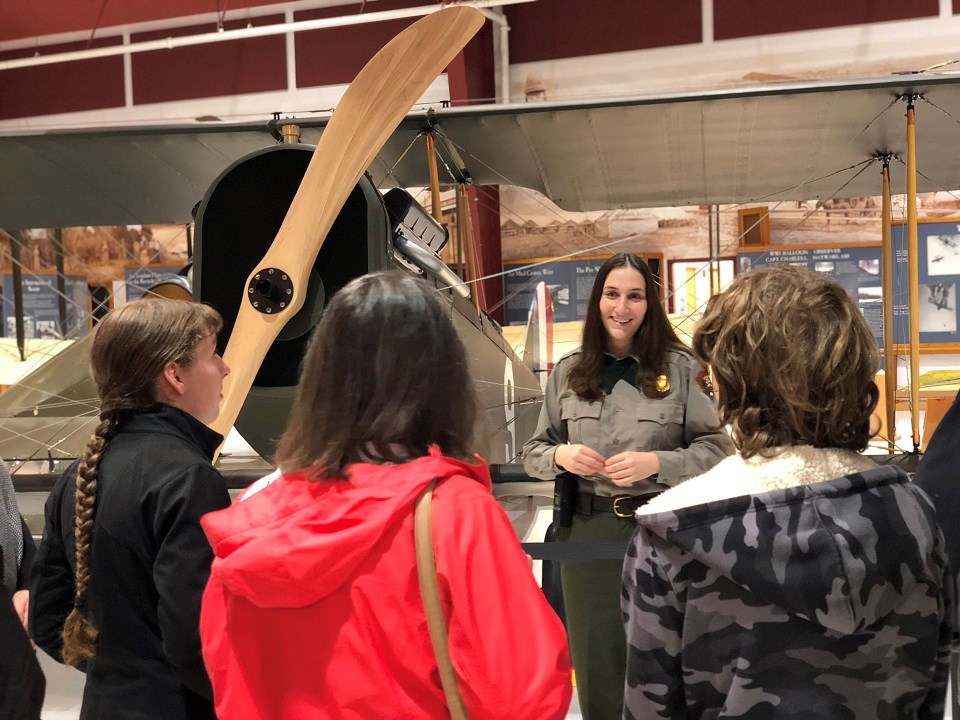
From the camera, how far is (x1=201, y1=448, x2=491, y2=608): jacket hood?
96 centimetres

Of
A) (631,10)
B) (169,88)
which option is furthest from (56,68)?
(631,10)

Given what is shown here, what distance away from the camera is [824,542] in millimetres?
959

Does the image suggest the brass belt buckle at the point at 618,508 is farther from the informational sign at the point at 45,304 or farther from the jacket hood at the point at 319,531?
the informational sign at the point at 45,304

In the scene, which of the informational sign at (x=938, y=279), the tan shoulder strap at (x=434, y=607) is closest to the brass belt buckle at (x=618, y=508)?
the tan shoulder strap at (x=434, y=607)

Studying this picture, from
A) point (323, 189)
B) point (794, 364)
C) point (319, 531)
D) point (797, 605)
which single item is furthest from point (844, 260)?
point (319, 531)

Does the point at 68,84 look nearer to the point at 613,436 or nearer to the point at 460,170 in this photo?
the point at 460,170

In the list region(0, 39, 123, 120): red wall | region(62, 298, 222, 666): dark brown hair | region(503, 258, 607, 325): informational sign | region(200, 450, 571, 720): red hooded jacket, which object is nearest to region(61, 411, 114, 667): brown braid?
region(62, 298, 222, 666): dark brown hair

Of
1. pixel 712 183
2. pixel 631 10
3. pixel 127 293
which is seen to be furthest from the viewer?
pixel 127 293

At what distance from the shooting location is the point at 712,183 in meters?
4.97

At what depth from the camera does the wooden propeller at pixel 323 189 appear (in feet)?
9.04

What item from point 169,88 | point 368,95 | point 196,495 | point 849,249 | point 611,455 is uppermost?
point 169,88

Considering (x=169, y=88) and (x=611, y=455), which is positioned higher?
(x=169, y=88)

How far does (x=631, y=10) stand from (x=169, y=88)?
5.02 m

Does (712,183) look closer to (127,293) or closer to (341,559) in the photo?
(341,559)
